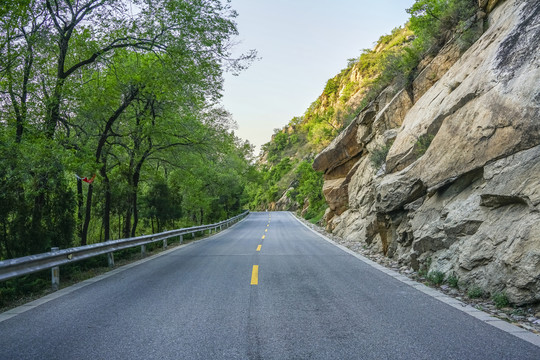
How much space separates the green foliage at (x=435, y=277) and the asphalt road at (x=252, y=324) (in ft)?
2.20

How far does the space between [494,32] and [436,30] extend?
5847 millimetres

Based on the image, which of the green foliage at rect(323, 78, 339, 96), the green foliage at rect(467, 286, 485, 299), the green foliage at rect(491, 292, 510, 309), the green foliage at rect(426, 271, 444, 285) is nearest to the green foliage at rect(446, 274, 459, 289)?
the green foliage at rect(426, 271, 444, 285)

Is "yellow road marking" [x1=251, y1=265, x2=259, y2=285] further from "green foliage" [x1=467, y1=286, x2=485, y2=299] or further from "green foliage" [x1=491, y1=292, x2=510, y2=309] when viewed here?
"green foliage" [x1=491, y1=292, x2=510, y2=309]

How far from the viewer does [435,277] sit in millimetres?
6410

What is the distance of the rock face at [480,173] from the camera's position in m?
5.29

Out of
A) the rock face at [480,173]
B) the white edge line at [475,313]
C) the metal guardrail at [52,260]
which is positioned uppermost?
the rock face at [480,173]

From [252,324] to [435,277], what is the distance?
163 inches

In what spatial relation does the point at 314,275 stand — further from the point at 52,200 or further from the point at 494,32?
the point at 494,32

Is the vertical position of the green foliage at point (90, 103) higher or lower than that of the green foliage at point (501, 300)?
higher

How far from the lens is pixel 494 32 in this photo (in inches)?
371

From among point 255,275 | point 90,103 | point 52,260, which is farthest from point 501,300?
point 90,103

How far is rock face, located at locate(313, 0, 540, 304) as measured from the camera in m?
5.29

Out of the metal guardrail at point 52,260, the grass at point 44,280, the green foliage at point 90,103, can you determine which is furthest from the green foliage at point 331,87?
the metal guardrail at point 52,260

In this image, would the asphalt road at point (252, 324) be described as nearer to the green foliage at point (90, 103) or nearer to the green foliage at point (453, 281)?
the green foliage at point (453, 281)
